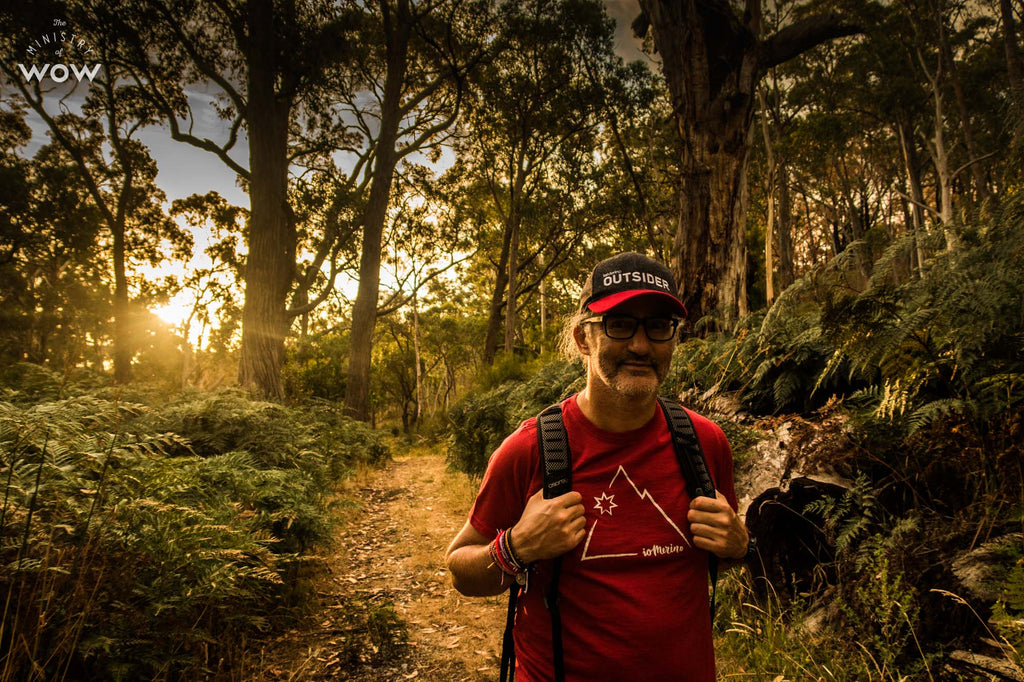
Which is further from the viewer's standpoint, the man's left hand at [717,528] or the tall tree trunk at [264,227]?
the tall tree trunk at [264,227]

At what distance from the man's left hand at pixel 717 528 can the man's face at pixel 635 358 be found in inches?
15.7

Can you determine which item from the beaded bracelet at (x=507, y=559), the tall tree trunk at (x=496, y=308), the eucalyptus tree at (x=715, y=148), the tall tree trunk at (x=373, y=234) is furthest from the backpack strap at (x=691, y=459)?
the tall tree trunk at (x=496, y=308)

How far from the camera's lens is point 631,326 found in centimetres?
170

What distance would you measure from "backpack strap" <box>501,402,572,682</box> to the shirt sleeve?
67 mm

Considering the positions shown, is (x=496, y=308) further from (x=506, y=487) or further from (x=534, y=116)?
(x=506, y=487)

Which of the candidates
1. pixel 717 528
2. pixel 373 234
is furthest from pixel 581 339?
pixel 373 234

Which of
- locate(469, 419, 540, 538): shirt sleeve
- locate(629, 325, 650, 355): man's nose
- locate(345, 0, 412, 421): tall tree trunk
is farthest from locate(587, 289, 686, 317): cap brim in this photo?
locate(345, 0, 412, 421): tall tree trunk

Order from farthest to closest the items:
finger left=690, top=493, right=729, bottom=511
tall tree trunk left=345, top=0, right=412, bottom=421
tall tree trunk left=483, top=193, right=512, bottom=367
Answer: tall tree trunk left=483, top=193, right=512, bottom=367
tall tree trunk left=345, top=0, right=412, bottom=421
finger left=690, top=493, right=729, bottom=511

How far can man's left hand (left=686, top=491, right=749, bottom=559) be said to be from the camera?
4.89 ft

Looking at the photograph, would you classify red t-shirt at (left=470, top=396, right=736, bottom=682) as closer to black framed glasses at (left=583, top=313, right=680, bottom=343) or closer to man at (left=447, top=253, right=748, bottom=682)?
man at (left=447, top=253, right=748, bottom=682)

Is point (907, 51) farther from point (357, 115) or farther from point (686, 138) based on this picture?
point (357, 115)

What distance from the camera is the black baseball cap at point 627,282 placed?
65.8 inches

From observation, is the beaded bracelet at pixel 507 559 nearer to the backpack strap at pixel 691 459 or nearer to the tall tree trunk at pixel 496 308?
the backpack strap at pixel 691 459

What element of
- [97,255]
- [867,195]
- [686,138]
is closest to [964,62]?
[867,195]
